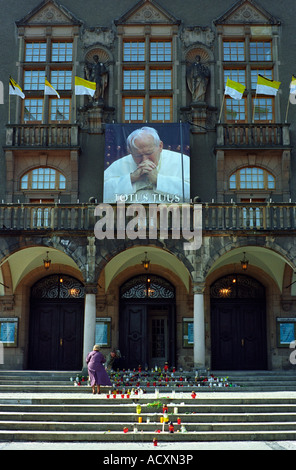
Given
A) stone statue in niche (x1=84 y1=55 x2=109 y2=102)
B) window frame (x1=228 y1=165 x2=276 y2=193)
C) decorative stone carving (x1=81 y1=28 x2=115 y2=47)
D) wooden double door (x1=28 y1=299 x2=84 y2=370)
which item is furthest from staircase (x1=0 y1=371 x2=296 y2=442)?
decorative stone carving (x1=81 y1=28 x2=115 y2=47)

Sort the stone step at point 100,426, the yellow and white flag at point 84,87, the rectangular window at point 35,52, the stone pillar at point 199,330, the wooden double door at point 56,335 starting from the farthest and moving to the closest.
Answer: the rectangular window at point 35,52, the wooden double door at point 56,335, the yellow and white flag at point 84,87, the stone pillar at point 199,330, the stone step at point 100,426

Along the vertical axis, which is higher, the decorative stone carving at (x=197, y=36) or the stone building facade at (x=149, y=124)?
the decorative stone carving at (x=197, y=36)

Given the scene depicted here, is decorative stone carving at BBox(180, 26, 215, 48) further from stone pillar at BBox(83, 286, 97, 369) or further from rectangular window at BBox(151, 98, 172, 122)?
stone pillar at BBox(83, 286, 97, 369)

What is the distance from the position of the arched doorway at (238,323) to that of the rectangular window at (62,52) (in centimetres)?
1220

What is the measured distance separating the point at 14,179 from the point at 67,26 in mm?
7541

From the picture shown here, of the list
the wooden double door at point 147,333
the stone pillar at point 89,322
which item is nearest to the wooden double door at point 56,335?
the wooden double door at point 147,333

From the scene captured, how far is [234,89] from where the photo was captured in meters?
23.8

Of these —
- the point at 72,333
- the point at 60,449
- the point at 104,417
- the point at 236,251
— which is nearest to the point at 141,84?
the point at 236,251

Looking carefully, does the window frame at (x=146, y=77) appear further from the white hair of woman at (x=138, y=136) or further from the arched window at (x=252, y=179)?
the arched window at (x=252, y=179)

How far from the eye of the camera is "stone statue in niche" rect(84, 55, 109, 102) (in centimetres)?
2566

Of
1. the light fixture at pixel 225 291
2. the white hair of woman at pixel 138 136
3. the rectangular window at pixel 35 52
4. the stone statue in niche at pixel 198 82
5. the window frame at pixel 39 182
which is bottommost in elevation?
the light fixture at pixel 225 291

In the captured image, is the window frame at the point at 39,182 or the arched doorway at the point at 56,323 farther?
the window frame at the point at 39,182

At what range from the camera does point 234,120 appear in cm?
Answer: 2581

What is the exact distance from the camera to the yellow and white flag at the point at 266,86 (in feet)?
77.7
